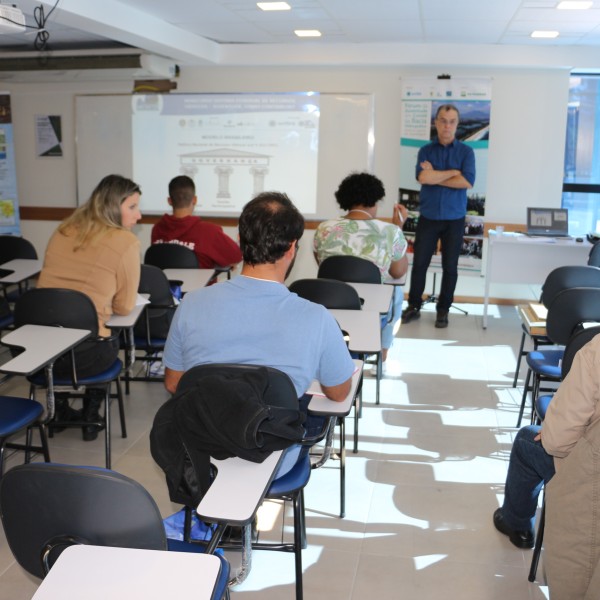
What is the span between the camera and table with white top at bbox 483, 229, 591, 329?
6547 mm

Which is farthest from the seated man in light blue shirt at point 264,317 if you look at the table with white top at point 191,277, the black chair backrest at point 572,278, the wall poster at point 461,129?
the wall poster at point 461,129

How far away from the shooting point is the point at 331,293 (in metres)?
3.68

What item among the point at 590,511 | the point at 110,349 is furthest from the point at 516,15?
the point at 590,511

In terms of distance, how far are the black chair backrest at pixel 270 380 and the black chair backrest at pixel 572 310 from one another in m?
2.02

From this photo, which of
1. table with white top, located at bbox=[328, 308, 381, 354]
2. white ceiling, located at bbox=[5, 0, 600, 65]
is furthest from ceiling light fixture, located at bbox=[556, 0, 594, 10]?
table with white top, located at bbox=[328, 308, 381, 354]

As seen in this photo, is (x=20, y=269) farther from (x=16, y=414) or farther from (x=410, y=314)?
(x=410, y=314)

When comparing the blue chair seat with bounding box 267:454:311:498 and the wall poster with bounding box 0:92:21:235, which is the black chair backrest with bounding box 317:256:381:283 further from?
the wall poster with bounding box 0:92:21:235

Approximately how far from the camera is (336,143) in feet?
24.8

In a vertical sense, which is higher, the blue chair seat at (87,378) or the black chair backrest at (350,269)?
the black chair backrest at (350,269)

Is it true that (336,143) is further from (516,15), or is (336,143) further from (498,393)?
(498,393)

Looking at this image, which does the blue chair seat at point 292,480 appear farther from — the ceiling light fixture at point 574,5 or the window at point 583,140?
the window at point 583,140

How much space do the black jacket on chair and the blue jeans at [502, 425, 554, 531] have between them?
1.05 metres

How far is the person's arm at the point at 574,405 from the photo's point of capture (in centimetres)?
209

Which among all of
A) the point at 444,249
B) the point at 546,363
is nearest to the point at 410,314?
the point at 444,249
